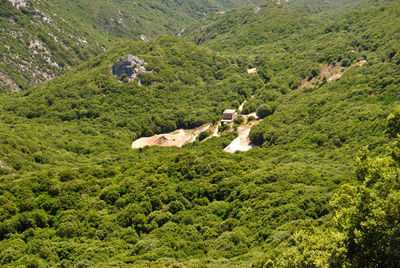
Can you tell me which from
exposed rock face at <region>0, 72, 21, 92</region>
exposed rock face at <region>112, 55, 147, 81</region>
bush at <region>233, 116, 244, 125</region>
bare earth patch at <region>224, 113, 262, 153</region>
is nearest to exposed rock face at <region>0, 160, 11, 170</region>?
bare earth patch at <region>224, 113, 262, 153</region>

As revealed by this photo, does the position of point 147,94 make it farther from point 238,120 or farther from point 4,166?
point 4,166

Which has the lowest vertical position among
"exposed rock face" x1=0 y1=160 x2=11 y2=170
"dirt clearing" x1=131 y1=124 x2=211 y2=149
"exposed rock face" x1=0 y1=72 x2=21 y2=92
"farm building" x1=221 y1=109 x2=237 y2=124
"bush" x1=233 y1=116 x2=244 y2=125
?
"bush" x1=233 y1=116 x2=244 y2=125

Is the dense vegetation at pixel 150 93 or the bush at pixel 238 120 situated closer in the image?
the bush at pixel 238 120

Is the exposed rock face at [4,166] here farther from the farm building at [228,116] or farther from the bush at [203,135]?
the farm building at [228,116]

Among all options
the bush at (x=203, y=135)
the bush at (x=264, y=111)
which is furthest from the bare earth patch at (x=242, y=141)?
the bush at (x=203, y=135)

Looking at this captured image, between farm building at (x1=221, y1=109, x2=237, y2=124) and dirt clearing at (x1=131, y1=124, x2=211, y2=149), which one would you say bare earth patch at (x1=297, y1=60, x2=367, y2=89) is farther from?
dirt clearing at (x1=131, y1=124, x2=211, y2=149)

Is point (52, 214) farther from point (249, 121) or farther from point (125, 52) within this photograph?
point (125, 52)

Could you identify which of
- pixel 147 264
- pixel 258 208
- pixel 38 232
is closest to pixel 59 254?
pixel 38 232
